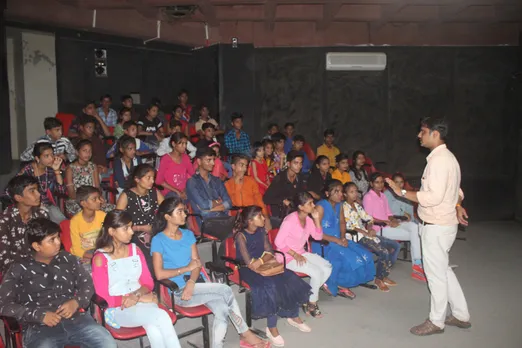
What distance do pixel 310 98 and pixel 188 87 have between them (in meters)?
2.38

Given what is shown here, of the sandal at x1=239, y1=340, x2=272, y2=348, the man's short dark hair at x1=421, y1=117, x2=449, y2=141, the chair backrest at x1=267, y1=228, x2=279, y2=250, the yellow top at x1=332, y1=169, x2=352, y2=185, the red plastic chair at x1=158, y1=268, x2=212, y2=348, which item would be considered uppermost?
the man's short dark hair at x1=421, y1=117, x2=449, y2=141

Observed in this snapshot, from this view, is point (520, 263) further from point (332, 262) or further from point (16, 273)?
point (16, 273)

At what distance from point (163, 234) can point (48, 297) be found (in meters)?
0.94

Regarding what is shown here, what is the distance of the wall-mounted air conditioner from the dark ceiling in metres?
0.33

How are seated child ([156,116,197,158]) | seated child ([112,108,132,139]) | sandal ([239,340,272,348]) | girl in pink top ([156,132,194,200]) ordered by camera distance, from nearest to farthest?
sandal ([239,340,272,348]), girl in pink top ([156,132,194,200]), seated child ([156,116,197,158]), seated child ([112,108,132,139])

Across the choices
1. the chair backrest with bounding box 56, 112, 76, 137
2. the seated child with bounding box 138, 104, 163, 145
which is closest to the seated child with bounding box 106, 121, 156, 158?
the seated child with bounding box 138, 104, 163, 145

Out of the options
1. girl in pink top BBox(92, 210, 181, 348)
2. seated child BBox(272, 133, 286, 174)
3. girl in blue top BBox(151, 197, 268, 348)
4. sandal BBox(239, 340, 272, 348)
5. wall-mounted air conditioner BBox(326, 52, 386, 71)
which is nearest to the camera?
girl in pink top BBox(92, 210, 181, 348)

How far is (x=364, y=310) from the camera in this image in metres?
4.89

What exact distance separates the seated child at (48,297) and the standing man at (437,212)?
7.98 ft

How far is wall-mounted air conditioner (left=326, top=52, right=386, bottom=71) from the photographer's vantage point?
9.36 m

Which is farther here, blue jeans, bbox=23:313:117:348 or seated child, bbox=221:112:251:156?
seated child, bbox=221:112:251:156

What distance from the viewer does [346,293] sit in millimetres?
5230

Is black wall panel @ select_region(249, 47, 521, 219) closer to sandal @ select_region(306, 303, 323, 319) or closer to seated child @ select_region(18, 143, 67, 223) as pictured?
seated child @ select_region(18, 143, 67, 223)

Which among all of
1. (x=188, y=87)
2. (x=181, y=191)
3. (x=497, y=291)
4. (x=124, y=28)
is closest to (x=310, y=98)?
(x=188, y=87)
